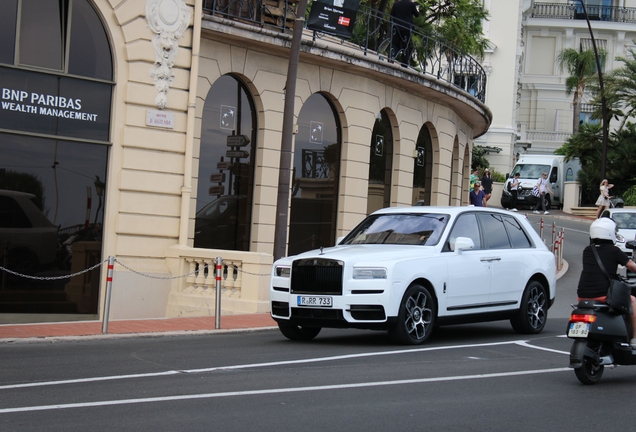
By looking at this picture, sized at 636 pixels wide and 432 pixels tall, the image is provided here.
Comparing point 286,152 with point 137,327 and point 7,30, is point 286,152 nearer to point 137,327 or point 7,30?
point 137,327

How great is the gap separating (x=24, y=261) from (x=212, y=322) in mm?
3423

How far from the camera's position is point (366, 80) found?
2333cm

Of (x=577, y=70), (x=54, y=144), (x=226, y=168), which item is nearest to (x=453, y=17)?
(x=226, y=168)

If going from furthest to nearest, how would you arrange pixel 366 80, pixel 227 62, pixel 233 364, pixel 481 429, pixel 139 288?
1. pixel 366 80
2. pixel 227 62
3. pixel 139 288
4. pixel 233 364
5. pixel 481 429

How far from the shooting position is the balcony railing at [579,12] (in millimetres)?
76938

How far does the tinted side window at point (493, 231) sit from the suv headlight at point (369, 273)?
2.34 meters

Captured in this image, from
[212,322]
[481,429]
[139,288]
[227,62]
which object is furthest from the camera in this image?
[227,62]

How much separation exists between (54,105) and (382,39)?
10132mm

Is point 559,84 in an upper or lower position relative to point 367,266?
upper

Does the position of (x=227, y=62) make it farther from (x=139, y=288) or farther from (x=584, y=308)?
(x=584, y=308)

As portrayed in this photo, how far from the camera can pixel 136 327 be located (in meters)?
14.5

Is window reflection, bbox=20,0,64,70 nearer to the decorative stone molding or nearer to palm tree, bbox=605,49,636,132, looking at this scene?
the decorative stone molding

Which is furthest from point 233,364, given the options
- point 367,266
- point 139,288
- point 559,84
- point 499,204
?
point 559,84

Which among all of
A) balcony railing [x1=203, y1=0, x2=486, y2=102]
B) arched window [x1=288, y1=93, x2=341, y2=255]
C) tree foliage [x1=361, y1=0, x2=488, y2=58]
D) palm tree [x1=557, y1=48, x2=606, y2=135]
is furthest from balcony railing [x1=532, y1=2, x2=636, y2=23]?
arched window [x1=288, y1=93, x2=341, y2=255]
